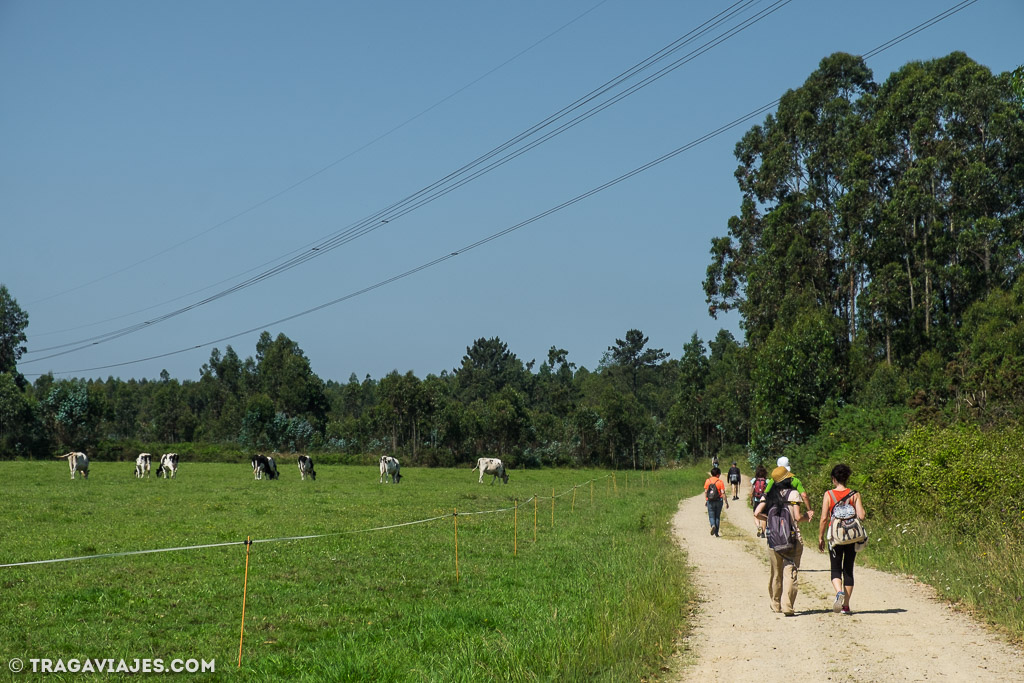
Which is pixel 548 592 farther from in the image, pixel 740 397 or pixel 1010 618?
pixel 740 397

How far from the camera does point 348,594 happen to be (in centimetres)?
1474

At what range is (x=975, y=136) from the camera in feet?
157

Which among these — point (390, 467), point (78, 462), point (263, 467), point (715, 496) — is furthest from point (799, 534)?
point (78, 462)

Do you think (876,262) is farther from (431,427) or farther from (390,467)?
(431,427)

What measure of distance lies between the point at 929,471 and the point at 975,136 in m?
33.7

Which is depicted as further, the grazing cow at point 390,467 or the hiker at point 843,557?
the grazing cow at point 390,467

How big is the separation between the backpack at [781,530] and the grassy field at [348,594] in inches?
68.7

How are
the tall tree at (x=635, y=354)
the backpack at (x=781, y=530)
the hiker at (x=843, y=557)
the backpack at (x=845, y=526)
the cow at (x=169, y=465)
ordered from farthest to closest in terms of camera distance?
1. the tall tree at (x=635, y=354)
2. the cow at (x=169, y=465)
3. the backpack at (x=781, y=530)
4. the hiker at (x=843, y=557)
5. the backpack at (x=845, y=526)

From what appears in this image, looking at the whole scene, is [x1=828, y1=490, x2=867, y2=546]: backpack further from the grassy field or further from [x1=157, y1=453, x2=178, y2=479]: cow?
[x1=157, y1=453, x2=178, y2=479]: cow

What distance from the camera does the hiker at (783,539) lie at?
41.9 feet

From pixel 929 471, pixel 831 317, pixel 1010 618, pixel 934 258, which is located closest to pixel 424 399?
pixel 831 317

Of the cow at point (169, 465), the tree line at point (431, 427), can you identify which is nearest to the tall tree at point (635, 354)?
the tree line at point (431, 427)

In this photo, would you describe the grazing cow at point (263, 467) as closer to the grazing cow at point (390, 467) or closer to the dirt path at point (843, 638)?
the grazing cow at point (390, 467)

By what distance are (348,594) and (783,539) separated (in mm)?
6952
